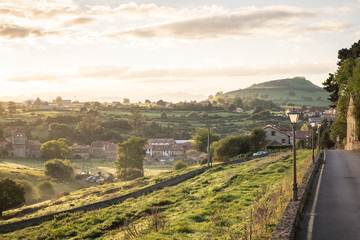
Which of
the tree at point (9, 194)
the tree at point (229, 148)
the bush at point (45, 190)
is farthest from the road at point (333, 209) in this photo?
the bush at point (45, 190)

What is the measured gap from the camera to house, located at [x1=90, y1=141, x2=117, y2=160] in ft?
411

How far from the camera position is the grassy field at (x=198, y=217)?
14.0m

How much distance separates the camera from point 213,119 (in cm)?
17738

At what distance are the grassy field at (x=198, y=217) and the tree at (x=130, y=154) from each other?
49.7 metres

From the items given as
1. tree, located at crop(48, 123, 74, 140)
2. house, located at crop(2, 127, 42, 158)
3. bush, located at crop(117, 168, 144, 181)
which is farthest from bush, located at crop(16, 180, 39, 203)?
tree, located at crop(48, 123, 74, 140)

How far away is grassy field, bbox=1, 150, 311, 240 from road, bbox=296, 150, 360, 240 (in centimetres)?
115

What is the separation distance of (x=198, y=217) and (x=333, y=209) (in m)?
6.32

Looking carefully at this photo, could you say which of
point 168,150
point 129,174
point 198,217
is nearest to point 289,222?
point 198,217

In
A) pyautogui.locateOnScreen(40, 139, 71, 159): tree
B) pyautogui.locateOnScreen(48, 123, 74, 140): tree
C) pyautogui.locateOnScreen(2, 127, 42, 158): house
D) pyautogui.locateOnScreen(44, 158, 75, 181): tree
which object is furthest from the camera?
pyautogui.locateOnScreen(48, 123, 74, 140): tree

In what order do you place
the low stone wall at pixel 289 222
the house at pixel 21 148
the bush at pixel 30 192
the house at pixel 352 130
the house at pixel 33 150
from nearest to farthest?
the low stone wall at pixel 289 222
the house at pixel 352 130
the bush at pixel 30 192
the house at pixel 21 148
the house at pixel 33 150

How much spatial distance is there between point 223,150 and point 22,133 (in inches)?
3289

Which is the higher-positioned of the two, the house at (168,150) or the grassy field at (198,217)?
the grassy field at (198,217)

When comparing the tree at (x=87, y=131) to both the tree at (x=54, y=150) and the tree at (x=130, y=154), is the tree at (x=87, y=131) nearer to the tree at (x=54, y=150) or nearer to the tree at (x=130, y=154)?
the tree at (x=54, y=150)

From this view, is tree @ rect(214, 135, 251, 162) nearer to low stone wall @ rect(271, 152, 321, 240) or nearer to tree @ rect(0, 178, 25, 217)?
tree @ rect(0, 178, 25, 217)
